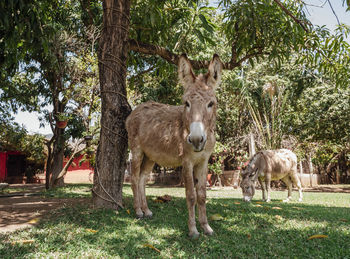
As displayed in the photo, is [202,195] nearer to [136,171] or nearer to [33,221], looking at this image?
[136,171]

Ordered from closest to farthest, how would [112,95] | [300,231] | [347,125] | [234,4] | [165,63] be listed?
[300,231] → [112,95] → [234,4] → [165,63] → [347,125]

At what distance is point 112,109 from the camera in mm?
5141

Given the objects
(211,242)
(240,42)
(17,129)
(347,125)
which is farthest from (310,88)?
(17,129)

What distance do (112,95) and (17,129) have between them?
16.2 m

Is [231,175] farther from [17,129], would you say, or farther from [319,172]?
[17,129]

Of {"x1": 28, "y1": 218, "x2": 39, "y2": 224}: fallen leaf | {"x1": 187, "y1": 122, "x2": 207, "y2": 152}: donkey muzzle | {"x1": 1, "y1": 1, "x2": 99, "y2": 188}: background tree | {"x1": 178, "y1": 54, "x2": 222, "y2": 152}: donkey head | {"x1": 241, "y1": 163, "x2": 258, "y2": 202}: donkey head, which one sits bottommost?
{"x1": 28, "y1": 218, "x2": 39, "y2": 224}: fallen leaf

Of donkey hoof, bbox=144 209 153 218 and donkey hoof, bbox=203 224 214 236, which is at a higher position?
donkey hoof, bbox=144 209 153 218

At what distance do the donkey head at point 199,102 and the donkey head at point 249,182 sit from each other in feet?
15.9

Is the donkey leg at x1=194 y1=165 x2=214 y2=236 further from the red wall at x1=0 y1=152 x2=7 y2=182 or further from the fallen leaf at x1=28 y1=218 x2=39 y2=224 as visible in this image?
the red wall at x1=0 y1=152 x2=7 y2=182

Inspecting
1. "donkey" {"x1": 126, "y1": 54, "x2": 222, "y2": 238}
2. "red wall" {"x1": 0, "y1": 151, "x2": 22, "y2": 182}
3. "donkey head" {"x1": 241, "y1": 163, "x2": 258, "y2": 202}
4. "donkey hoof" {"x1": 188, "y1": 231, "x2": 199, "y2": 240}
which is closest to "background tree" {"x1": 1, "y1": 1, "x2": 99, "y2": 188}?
"donkey" {"x1": 126, "y1": 54, "x2": 222, "y2": 238}

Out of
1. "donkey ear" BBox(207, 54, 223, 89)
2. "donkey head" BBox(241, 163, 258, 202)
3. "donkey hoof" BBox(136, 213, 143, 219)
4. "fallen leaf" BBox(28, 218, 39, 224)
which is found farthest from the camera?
"donkey head" BBox(241, 163, 258, 202)

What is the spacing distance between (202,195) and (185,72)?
189 centimetres

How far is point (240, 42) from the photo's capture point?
594 centimetres

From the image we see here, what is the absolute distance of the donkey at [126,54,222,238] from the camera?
3.47 m
